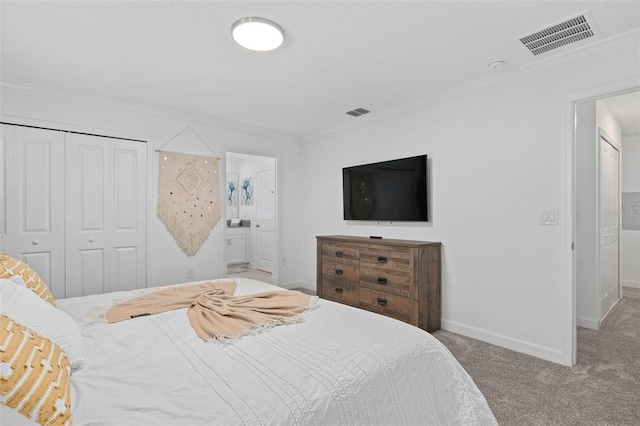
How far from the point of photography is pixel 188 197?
4168mm

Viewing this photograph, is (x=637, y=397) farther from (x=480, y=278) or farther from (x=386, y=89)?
(x=386, y=89)

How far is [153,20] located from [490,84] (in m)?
2.79

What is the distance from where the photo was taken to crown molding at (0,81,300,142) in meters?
3.17

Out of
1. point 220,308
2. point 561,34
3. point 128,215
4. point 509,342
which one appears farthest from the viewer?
point 128,215

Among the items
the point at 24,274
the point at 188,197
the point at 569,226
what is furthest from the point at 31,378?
the point at 188,197

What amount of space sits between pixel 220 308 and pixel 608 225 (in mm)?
4609

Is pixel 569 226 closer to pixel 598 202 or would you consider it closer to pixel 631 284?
pixel 598 202

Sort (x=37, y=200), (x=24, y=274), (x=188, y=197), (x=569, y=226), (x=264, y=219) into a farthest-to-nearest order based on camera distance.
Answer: (x=264, y=219) → (x=188, y=197) → (x=37, y=200) → (x=569, y=226) → (x=24, y=274)

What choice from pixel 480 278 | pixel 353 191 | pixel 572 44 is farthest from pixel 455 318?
pixel 572 44

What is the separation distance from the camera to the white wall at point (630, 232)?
5.25m

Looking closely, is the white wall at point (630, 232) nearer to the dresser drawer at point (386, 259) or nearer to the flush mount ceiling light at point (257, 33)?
the dresser drawer at point (386, 259)

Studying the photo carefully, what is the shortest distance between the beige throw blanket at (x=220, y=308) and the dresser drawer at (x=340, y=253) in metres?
1.73

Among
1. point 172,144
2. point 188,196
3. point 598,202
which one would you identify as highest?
point 172,144

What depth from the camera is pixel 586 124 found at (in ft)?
11.8
